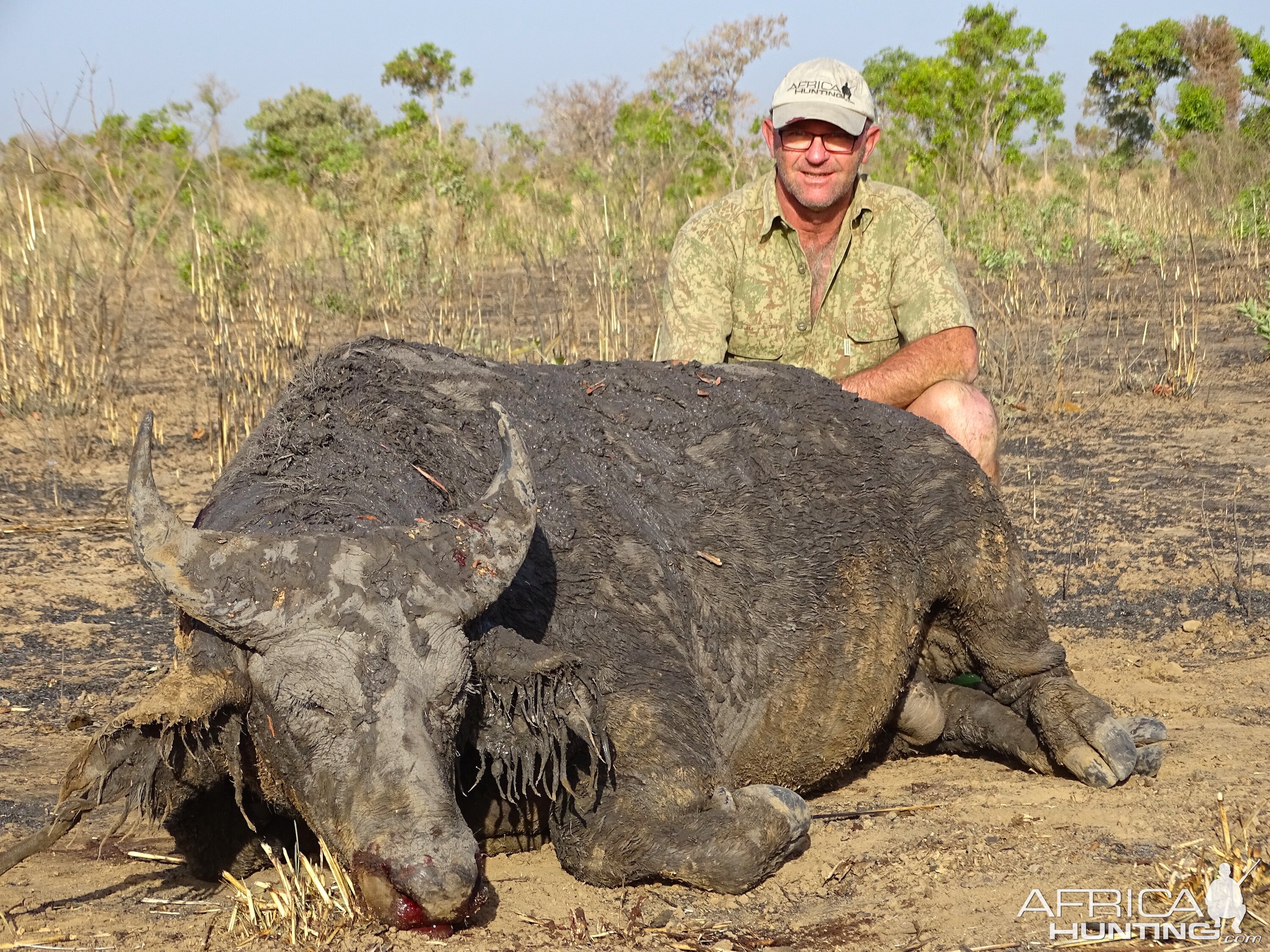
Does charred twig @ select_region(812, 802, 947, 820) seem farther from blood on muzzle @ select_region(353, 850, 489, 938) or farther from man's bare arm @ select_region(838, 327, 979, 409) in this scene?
man's bare arm @ select_region(838, 327, 979, 409)

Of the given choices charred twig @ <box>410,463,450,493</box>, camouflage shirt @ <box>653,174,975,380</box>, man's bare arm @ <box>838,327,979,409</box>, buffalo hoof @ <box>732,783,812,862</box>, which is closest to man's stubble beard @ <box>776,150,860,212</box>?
camouflage shirt @ <box>653,174,975,380</box>

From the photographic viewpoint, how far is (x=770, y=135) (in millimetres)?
6570

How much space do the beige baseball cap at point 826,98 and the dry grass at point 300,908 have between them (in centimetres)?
412

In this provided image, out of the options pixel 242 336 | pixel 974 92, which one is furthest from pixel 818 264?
pixel 974 92

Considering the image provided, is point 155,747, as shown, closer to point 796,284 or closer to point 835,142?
point 796,284

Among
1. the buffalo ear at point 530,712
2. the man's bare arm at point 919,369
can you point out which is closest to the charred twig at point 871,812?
the buffalo ear at point 530,712

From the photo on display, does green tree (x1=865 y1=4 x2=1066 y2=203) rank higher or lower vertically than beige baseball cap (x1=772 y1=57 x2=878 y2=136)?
higher

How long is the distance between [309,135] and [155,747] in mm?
24641

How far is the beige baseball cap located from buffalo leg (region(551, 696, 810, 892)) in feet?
10.8

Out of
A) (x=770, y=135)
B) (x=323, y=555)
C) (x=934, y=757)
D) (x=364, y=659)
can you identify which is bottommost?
(x=934, y=757)

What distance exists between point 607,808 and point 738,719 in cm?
74

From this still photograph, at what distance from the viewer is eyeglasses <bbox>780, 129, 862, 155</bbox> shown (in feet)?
20.4

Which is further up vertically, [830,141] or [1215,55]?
[1215,55]

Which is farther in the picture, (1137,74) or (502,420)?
(1137,74)
